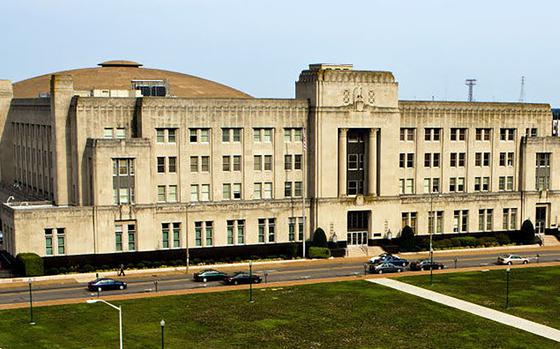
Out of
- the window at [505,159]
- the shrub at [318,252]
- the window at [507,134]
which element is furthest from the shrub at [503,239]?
the shrub at [318,252]

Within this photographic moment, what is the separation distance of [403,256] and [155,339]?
50.3 m

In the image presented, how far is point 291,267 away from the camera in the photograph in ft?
316

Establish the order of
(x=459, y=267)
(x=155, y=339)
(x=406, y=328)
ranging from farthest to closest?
(x=459, y=267) < (x=406, y=328) < (x=155, y=339)

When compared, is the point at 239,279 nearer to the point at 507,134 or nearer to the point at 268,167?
the point at 268,167

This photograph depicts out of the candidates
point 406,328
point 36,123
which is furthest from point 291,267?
point 36,123

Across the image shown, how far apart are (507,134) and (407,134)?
16874mm

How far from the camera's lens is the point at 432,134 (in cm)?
11288

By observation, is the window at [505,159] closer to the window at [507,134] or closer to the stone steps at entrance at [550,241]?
the window at [507,134]

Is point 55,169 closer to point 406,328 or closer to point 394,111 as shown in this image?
point 394,111

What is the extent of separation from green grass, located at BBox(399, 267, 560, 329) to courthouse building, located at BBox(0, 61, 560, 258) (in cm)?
2077

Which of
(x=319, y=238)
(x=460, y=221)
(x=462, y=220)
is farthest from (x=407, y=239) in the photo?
(x=319, y=238)

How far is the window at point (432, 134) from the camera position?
370 feet

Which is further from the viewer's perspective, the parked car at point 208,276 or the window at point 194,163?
the window at point 194,163

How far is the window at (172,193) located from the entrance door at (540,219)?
179ft
